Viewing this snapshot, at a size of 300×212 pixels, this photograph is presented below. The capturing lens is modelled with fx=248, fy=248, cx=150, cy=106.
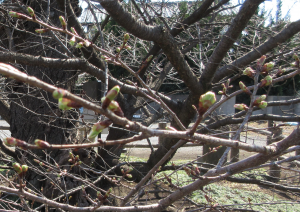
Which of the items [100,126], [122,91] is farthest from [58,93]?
[122,91]

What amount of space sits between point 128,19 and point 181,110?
5.22 ft

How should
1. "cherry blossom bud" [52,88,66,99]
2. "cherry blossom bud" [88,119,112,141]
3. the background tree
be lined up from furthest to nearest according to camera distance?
the background tree, "cherry blossom bud" [88,119,112,141], "cherry blossom bud" [52,88,66,99]

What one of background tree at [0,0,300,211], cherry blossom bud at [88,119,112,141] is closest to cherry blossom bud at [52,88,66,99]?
background tree at [0,0,300,211]

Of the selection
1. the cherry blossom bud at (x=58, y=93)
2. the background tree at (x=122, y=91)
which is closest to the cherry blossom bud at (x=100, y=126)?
the background tree at (x=122, y=91)

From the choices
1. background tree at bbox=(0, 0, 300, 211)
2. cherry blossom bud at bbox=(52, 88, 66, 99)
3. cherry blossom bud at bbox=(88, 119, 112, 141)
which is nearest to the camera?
cherry blossom bud at bbox=(52, 88, 66, 99)

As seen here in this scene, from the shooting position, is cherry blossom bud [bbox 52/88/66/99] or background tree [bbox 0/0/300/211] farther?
background tree [bbox 0/0/300/211]

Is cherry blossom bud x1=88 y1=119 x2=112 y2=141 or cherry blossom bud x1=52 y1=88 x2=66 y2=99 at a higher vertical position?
cherry blossom bud x1=52 y1=88 x2=66 y2=99

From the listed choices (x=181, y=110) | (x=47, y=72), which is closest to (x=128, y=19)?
(x=181, y=110)

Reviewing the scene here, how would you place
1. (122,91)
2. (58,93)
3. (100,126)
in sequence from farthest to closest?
(122,91) → (100,126) → (58,93)

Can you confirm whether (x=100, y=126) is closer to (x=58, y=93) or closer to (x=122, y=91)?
(x=58, y=93)

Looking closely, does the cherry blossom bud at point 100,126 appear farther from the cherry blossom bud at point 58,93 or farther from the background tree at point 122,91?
the cherry blossom bud at point 58,93

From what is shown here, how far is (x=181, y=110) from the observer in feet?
11.5

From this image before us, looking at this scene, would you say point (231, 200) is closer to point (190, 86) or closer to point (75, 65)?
point (190, 86)

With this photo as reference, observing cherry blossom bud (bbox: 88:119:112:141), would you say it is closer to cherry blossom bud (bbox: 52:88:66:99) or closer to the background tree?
the background tree
